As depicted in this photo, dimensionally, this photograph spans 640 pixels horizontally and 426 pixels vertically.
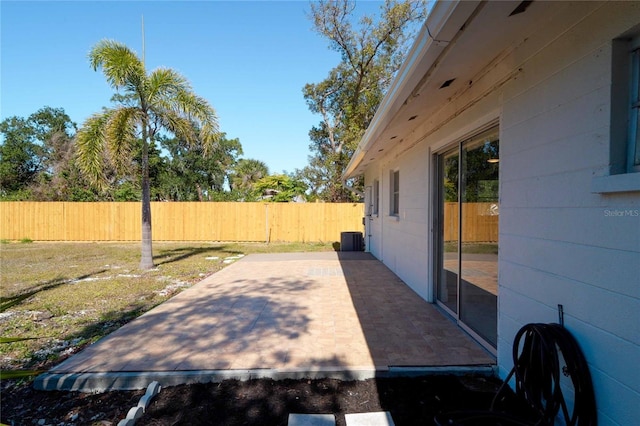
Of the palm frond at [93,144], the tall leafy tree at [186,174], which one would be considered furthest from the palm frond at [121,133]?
the tall leafy tree at [186,174]

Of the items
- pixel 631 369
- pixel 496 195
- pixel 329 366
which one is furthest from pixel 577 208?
pixel 329 366

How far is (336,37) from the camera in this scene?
57.8ft

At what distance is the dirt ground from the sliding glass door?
902 millimetres

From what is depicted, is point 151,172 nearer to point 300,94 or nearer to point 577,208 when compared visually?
point 300,94

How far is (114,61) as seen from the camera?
7316mm

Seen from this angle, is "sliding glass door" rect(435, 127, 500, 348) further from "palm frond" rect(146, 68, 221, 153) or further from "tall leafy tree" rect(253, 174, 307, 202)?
"tall leafy tree" rect(253, 174, 307, 202)

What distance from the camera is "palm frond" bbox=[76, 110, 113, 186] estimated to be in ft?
25.1

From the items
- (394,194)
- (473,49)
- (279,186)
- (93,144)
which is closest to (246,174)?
(279,186)

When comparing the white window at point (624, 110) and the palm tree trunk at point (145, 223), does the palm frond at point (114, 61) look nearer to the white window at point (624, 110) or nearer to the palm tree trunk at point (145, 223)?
the palm tree trunk at point (145, 223)

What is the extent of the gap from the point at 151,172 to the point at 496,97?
24185 millimetres

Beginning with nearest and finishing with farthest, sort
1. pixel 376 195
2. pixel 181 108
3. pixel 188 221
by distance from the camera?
pixel 181 108, pixel 376 195, pixel 188 221

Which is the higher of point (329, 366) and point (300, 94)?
point (300, 94)

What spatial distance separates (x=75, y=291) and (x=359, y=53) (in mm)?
16762

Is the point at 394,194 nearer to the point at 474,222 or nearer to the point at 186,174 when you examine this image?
the point at 474,222
